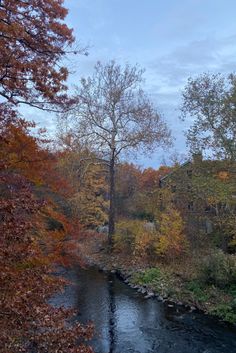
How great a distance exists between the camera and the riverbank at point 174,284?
14.1 m

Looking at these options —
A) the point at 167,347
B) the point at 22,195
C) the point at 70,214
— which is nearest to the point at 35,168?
the point at 22,195

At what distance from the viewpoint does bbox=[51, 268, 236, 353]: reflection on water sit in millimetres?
11039

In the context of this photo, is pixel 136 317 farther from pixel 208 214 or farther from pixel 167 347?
pixel 208 214

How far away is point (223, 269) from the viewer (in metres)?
15.4

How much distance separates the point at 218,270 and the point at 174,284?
2.48 meters

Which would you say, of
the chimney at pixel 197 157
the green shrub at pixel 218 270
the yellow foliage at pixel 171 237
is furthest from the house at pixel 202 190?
the green shrub at pixel 218 270

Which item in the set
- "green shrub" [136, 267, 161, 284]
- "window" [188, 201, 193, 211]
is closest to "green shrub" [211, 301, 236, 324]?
"green shrub" [136, 267, 161, 284]

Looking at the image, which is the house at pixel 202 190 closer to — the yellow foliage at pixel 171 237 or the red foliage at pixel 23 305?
the yellow foliage at pixel 171 237

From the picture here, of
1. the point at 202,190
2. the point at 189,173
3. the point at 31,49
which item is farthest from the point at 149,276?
the point at 31,49

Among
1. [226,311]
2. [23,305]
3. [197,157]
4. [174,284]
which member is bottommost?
[226,311]

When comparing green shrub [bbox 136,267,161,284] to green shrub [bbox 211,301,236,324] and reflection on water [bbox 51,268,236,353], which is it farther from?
green shrub [bbox 211,301,236,324]

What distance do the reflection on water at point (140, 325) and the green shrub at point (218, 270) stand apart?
7.41 ft

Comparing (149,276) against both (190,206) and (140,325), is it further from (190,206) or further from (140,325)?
(190,206)

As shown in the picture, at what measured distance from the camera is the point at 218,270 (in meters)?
15.4
